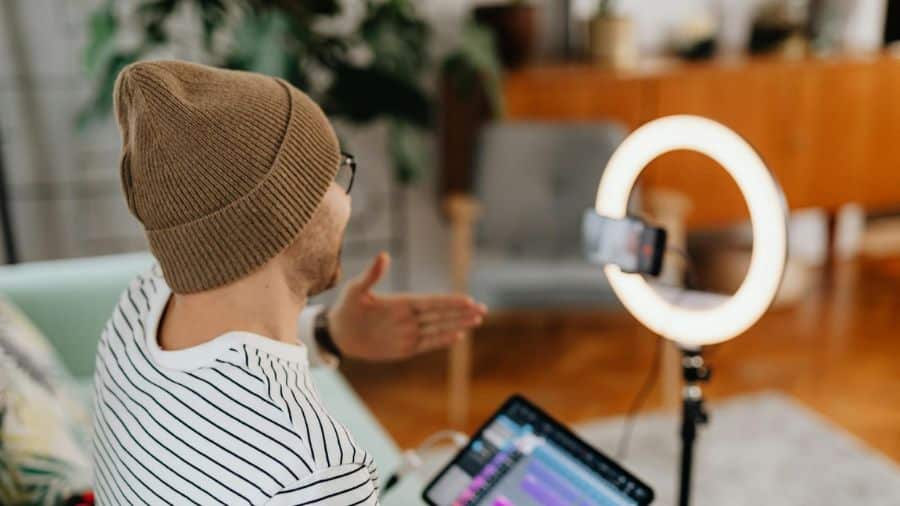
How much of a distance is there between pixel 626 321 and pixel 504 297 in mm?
968

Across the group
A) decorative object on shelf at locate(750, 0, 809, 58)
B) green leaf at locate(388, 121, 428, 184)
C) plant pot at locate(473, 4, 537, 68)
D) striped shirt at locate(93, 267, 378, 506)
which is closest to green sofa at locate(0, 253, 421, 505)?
green leaf at locate(388, 121, 428, 184)

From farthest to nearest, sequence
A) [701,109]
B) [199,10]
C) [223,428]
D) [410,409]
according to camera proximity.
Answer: [701,109]
[410,409]
[199,10]
[223,428]

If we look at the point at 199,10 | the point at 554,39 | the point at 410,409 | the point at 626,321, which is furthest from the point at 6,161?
the point at 626,321

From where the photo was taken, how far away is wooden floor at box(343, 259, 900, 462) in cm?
250

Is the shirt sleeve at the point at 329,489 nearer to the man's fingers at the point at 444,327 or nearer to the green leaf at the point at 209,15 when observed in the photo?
the man's fingers at the point at 444,327

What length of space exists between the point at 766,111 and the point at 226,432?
9.64 feet

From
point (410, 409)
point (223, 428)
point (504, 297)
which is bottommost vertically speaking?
point (410, 409)

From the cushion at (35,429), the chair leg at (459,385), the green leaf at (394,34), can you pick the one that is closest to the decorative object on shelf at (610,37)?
the green leaf at (394,34)

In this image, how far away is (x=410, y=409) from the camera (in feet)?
8.46

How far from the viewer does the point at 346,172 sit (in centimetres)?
90

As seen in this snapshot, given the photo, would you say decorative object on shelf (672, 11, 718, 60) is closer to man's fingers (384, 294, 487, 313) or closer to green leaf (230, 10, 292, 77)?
green leaf (230, 10, 292, 77)

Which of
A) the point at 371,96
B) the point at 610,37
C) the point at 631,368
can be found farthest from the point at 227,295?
the point at 610,37

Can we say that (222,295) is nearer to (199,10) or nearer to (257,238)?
(257,238)

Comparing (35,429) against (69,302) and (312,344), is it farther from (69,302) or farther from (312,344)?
(69,302)
